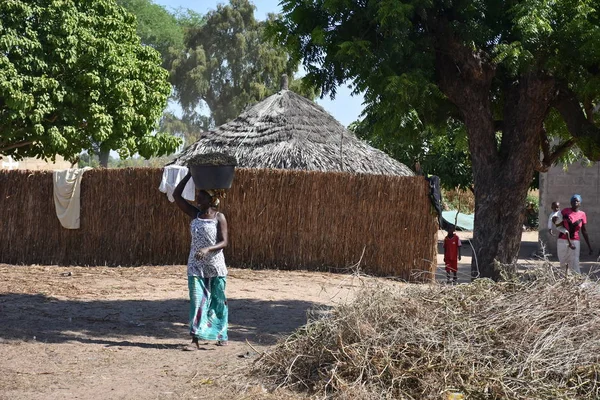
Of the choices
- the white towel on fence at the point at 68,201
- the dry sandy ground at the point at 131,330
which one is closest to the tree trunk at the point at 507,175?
the dry sandy ground at the point at 131,330

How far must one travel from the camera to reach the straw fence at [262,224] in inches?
534

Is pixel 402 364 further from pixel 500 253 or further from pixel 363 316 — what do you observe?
pixel 500 253

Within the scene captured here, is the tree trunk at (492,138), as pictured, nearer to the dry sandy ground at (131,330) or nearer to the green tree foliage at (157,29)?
the dry sandy ground at (131,330)

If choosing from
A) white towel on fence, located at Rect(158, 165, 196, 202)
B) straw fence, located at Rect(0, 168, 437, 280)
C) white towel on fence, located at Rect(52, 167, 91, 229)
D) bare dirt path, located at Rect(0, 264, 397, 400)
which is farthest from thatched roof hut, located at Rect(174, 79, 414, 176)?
bare dirt path, located at Rect(0, 264, 397, 400)

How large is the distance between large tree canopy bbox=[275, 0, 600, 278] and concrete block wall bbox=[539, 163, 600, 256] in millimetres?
10176

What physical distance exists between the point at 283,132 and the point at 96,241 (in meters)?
4.35

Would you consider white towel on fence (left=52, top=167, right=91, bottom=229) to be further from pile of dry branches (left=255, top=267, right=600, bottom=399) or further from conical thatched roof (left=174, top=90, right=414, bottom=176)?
pile of dry branches (left=255, top=267, right=600, bottom=399)

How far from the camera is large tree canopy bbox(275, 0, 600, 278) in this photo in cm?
854

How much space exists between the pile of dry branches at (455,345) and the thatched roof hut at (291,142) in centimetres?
913

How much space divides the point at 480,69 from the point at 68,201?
8.03m

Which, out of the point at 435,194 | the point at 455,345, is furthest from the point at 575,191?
the point at 455,345

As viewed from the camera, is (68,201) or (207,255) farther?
(68,201)

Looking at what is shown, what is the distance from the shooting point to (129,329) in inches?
340

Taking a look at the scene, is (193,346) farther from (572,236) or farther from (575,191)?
(575,191)
